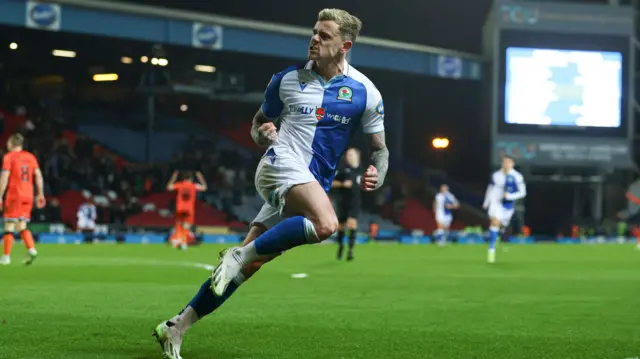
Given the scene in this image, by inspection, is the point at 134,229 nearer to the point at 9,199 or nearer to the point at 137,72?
the point at 137,72

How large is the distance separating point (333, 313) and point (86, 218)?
24473 mm

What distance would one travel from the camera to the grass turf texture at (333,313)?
23.3 ft

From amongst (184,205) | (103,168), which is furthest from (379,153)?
(103,168)

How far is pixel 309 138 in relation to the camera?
6750 mm

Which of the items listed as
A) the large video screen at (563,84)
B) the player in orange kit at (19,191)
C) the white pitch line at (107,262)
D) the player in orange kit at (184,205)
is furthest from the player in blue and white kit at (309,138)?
the large video screen at (563,84)

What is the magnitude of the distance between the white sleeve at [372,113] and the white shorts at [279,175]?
0.66 m

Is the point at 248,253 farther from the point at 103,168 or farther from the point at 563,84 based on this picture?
the point at 563,84

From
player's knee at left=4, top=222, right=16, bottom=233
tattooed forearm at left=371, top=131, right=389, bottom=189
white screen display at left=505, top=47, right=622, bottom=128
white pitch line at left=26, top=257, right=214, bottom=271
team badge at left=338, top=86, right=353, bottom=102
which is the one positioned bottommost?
white pitch line at left=26, top=257, right=214, bottom=271

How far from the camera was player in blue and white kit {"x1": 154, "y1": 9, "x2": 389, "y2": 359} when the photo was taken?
251 inches

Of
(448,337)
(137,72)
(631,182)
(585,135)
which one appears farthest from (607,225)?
(448,337)

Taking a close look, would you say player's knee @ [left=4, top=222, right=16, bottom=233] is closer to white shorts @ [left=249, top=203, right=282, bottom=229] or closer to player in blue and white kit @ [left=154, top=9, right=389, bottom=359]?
player in blue and white kit @ [left=154, top=9, right=389, bottom=359]

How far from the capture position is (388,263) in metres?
20.5

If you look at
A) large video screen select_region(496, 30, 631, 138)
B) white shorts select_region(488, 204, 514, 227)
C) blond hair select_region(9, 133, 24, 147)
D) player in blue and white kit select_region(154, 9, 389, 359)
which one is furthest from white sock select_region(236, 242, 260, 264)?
large video screen select_region(496, 30, 631, 138)

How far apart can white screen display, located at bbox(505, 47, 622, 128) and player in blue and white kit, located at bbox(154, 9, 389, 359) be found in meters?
34.0
